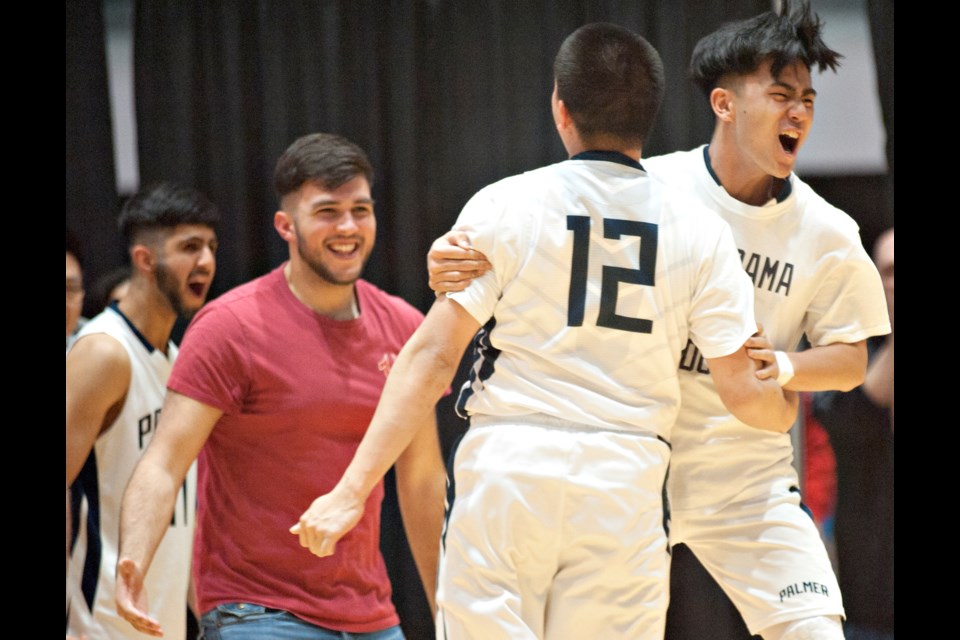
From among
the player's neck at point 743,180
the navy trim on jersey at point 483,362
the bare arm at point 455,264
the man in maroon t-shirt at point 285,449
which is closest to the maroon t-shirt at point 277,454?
the man in maroon t-shirt at point 285,449

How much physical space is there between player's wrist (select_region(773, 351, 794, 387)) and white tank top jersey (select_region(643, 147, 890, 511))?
0.25 metres

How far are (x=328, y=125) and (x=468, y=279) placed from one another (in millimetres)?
1687

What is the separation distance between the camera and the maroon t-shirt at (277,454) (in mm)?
3279

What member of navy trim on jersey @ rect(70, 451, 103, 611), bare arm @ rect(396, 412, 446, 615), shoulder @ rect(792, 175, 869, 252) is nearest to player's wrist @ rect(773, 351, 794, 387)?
shoulder @ rect(792, 175, 869, 252)

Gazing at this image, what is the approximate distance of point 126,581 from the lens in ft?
10.2

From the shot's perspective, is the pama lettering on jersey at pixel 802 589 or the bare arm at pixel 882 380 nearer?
the pama lettering on jersey at pixel 802 589

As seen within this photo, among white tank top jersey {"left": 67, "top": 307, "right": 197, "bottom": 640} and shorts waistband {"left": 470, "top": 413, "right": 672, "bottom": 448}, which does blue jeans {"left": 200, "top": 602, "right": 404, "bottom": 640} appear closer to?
white tank top jersey {"left": 67, "top": 307, "right": 197, "bottom": 640}

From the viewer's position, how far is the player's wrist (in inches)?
116

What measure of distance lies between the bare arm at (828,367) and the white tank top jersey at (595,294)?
1.21 ft

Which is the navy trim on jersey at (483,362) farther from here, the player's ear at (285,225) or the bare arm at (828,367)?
the player's ear at (285,225)

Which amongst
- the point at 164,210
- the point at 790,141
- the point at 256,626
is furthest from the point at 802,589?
the point at 164,210

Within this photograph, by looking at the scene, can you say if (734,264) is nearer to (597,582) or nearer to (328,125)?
(597,582)

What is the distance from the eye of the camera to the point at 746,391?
2.80m
